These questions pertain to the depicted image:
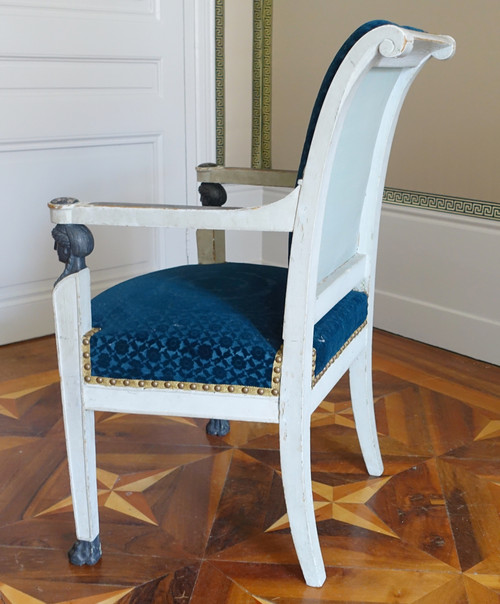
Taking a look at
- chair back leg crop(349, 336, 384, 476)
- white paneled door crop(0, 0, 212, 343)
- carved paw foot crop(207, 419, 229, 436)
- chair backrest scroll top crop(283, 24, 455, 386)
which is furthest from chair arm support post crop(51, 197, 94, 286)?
white paneled door crop(0, 0, 212, 343)

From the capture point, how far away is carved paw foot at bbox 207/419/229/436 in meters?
2.03

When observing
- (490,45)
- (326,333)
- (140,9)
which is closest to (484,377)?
(490,45)

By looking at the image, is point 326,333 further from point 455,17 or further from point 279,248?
point 279,248

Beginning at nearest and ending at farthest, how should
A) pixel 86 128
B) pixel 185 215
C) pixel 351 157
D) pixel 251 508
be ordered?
pixel 185 215, pixel 351 157, pixel 251 508, pixel 86 128

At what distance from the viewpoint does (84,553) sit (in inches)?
58.4

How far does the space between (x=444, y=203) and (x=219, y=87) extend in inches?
42.2

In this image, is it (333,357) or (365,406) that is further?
(365,406)

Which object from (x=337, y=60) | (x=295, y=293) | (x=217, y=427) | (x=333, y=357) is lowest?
(x=217, y=427)

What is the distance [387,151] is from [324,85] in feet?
1.44

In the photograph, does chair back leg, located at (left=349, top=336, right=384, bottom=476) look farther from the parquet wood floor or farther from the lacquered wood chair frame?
the lacquered wood chair frame

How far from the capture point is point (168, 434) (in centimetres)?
204

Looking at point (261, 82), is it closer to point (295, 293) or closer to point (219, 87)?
point (219, 87)

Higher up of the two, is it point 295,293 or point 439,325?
point 295,293

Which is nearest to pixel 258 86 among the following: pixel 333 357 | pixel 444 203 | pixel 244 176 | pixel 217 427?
pixel 444 203
